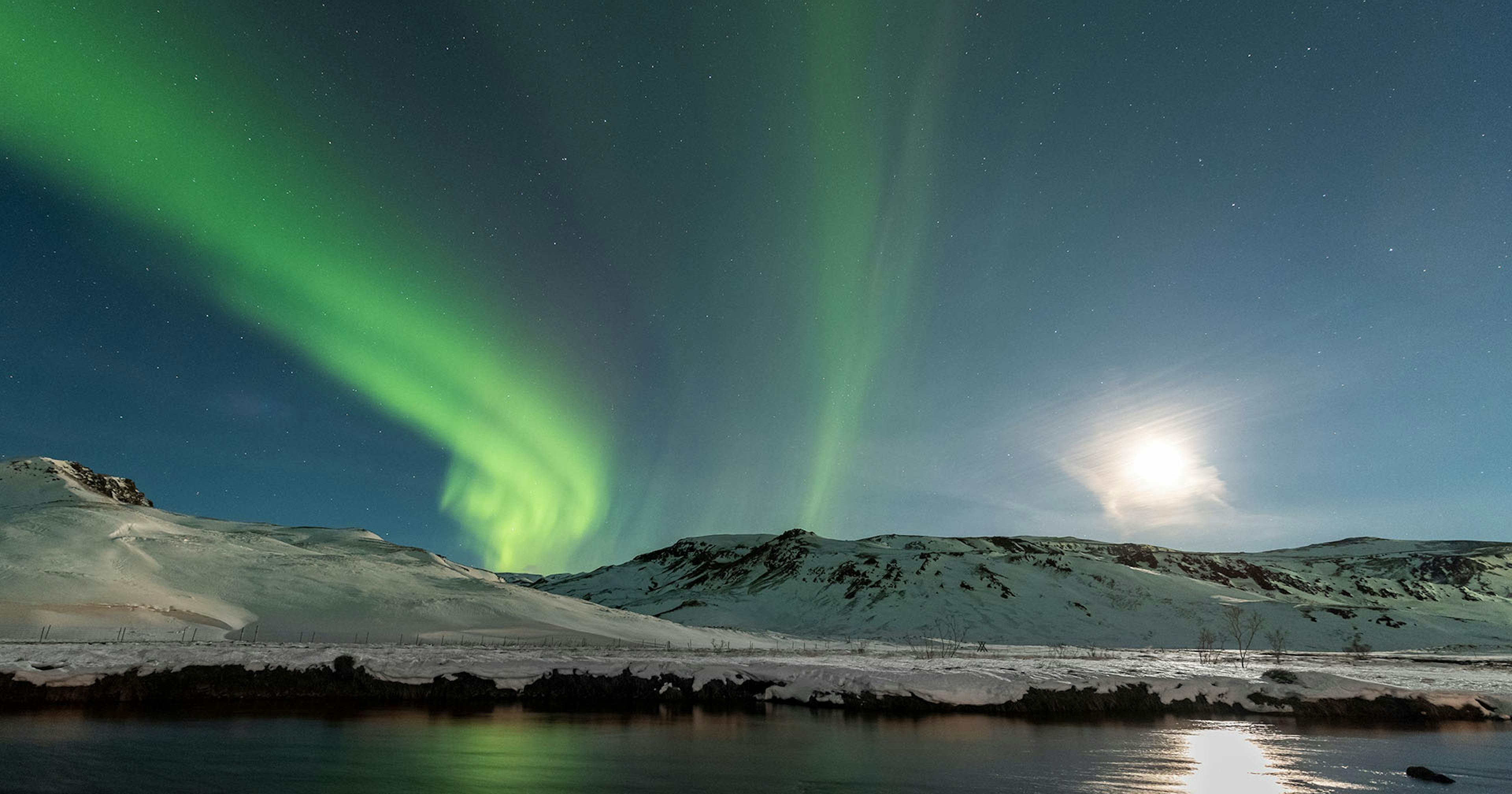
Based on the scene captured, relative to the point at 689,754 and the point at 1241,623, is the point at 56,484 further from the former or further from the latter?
the point at 1241,623

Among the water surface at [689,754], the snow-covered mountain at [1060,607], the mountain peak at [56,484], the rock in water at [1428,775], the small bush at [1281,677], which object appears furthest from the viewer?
the snow-covered mountain at [1060,607]

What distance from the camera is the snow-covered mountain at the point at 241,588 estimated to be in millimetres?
74188

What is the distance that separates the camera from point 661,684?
126 ft

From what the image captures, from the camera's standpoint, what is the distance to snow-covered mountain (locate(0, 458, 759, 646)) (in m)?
74.2

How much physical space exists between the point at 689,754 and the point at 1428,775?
23.1 meters

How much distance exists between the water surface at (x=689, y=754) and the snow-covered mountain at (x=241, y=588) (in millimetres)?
57325

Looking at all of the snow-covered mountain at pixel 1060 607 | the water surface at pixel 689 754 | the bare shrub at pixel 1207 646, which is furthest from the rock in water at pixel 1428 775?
the snow-covered mountain at pixel 1060 607

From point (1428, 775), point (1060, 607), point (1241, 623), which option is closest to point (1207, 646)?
point (1241, 623)

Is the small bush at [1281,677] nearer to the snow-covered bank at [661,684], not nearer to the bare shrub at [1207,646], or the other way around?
the snow-covered bank at [661,684]

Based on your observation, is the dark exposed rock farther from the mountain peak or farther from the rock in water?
the rock in water

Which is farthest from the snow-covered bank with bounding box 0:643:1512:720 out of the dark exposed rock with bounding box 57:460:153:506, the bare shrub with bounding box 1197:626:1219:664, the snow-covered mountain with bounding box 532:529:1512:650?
the dark exposed rock with bounding box 57:460:153:506

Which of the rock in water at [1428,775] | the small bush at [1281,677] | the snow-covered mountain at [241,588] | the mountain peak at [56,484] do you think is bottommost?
the small bush at [1281,677]

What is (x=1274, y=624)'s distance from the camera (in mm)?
146250

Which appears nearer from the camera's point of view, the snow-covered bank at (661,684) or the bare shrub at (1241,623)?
the snow-covered bank at (661,684)
